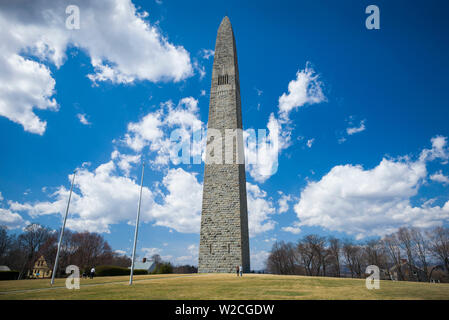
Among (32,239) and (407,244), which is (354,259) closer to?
(407,244)

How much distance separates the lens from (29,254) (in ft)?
159

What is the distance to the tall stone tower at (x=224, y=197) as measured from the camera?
84.5 feet

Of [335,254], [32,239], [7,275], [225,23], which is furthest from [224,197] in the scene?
[32,239]

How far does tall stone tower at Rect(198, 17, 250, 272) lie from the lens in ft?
84.5

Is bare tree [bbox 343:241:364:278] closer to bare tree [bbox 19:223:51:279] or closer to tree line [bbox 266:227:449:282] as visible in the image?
tree line [bbox 266:227:449:282]

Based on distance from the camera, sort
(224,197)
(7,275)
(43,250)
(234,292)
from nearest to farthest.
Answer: (234,292) → (7,275) → (224,197) → (43,250)

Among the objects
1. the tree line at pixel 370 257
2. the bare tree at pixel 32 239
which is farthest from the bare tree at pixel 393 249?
the bare tree at pixel 32 239

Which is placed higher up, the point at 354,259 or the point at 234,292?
the point at 354,259

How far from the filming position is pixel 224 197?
2780 centimetres
